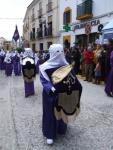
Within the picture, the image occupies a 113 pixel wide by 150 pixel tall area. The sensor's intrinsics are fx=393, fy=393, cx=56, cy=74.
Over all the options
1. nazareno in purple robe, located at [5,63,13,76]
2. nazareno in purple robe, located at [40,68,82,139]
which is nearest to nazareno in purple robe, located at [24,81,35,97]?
nazareno in purple robe, located at [40,68,82,139]

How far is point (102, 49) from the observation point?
15.1 meters

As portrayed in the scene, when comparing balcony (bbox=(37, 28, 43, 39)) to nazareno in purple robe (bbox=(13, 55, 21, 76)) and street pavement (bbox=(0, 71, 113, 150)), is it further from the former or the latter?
street pavement (bbox=(0, 71, 113, 150))

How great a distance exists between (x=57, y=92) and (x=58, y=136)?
43.8 inches

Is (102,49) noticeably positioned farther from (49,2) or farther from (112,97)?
(49,2)

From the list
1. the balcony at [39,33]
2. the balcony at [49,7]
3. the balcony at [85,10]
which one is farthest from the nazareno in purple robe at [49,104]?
the balcony at [39,33]

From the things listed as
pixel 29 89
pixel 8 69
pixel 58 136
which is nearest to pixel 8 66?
pixel 8 69

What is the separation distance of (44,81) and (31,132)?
1.42 metres

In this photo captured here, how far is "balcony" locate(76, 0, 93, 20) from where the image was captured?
26438 millimetres

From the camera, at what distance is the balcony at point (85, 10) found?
1041 inches

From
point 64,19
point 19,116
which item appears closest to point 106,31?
point 19,116

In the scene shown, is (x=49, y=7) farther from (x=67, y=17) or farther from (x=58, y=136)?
(x=58, y=136)

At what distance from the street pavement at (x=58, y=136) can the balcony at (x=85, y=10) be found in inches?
604

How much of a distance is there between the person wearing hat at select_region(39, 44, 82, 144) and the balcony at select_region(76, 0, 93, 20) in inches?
794

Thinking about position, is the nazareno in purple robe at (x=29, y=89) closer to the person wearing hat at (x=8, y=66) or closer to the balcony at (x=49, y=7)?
the person wearing hat at (x=8, y=66)
